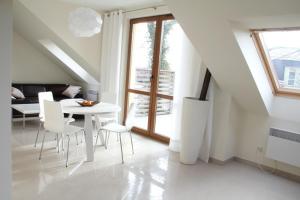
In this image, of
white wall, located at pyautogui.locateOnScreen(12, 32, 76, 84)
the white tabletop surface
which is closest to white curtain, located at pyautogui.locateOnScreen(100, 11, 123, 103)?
the white tabletop surface

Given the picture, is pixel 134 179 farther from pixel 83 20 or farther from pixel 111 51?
pixel 111 51

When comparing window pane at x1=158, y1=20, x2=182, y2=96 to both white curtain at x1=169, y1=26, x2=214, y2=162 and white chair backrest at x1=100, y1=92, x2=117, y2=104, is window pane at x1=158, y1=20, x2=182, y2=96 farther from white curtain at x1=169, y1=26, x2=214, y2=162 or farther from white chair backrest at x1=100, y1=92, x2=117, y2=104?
white chair backrest at x1=100, y1=92, x2=117, y2=104

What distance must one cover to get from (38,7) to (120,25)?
55.8 inches

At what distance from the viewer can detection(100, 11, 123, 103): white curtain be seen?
16.5ft

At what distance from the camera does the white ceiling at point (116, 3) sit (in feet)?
14.3

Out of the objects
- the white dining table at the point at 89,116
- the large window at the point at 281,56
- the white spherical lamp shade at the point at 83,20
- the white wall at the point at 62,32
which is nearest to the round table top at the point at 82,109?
the white dining table at the point at 89,116

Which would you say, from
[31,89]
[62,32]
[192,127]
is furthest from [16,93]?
[192,127]

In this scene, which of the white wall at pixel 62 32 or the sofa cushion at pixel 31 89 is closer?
the white wall at pixel 62 32

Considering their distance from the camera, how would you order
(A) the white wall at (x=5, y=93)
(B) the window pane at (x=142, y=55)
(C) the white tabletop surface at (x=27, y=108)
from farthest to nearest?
(B) the window pane at (x=142, y=55) → (C) the white tabletop surface at (x=27, y=108) → (A) the white wall at (x=5, y=93)

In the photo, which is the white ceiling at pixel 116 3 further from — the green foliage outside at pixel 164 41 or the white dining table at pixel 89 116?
the white dining table at pixel 89 116

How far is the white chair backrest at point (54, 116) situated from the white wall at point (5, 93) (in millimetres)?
1720

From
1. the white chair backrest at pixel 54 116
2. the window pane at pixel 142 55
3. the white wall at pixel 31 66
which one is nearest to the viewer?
the white chair backrest at pixel 54 116

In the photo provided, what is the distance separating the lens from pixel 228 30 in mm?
2719

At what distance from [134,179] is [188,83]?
1.60 m
